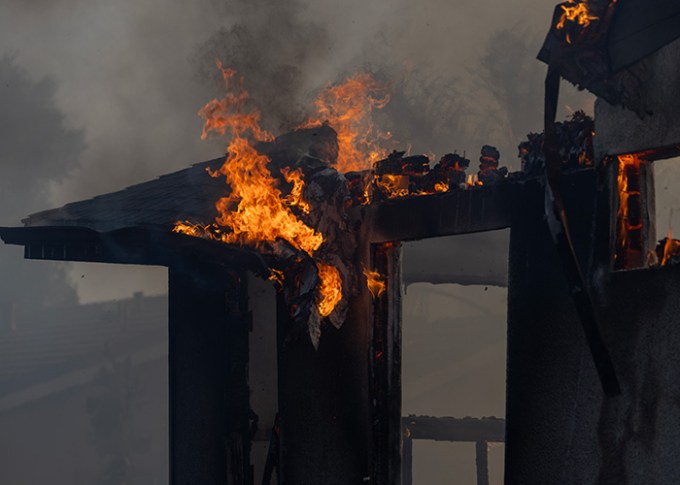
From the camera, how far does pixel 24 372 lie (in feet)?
138

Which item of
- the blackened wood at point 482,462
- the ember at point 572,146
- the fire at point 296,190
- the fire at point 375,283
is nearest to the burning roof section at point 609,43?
the ember at point 572,146

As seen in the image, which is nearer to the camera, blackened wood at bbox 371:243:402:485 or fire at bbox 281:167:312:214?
blackened wood at bbox 371:243:402:485

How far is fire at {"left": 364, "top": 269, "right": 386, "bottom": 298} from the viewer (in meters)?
10.1

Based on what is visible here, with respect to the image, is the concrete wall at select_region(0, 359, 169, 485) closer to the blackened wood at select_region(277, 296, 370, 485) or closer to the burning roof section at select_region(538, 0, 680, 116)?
the blackened wood at select_region(277, 296, 370, 485)

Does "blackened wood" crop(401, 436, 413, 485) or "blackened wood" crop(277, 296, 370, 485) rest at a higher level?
"blackened wood" crop(277, 296, 370, 485)

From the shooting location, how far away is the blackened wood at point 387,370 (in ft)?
33.1

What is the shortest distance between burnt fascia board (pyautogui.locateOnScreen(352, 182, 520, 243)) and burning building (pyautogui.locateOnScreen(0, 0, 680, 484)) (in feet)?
0.08

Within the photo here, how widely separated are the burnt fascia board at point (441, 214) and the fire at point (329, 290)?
2.21 ft

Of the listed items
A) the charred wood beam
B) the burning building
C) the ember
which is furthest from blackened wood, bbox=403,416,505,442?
the ember

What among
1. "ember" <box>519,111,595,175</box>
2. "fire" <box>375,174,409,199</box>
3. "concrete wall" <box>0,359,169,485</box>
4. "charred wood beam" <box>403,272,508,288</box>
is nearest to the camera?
"ember" <box>519,111,595,175</box>

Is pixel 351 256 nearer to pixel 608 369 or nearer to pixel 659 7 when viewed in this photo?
pixel 608 369

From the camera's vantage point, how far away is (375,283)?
10.1 metres

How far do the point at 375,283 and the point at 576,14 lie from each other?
4.45m

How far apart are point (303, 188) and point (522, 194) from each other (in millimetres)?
3719
